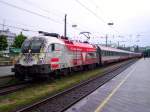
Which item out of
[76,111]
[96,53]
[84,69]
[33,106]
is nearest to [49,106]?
[33,106]

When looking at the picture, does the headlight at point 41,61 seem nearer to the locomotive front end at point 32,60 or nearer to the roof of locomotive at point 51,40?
the locomotive front end at point 32,60

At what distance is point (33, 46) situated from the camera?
690 inches

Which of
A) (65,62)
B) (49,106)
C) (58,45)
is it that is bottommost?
(49,106)

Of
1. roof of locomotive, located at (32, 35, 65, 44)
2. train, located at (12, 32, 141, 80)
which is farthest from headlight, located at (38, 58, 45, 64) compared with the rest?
roof of locomotive, located at (32, 35, 65, 44)

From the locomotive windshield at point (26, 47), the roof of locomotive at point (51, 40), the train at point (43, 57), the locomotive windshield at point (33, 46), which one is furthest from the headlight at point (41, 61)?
the locomotive windshield at point (26, 47)

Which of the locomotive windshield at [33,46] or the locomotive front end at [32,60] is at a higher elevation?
the locomotive windshield at [33,46]

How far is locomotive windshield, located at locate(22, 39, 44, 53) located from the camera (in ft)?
56.2

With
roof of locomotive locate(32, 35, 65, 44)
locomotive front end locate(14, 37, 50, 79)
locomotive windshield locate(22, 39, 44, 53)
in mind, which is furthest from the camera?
roof of locomotive locate(32, 35, 65, 44)

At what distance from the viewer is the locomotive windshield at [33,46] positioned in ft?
56.2

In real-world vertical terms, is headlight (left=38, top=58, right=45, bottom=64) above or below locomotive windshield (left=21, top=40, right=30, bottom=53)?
below

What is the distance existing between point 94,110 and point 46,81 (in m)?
9.09

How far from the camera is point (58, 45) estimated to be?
1872cm

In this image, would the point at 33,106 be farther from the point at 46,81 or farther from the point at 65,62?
the point at 65,62

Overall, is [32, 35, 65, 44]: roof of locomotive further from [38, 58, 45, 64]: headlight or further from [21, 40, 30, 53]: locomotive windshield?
[38, 58, 45, 64]: headlight
